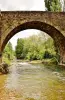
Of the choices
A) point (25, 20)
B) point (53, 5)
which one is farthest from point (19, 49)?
point (25, 20)

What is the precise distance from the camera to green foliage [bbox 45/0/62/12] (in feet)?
135

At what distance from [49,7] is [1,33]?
16056mm

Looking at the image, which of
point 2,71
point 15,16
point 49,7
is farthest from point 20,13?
point 49,7

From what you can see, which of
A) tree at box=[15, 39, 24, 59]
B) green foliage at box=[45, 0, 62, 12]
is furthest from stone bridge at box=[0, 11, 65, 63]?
tree at box=[15, 39, 24, 59]

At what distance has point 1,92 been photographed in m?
13.9

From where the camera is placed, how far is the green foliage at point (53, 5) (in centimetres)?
4116

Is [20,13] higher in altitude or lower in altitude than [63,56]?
higher

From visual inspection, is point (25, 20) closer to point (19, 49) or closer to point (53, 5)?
point (53, 5)

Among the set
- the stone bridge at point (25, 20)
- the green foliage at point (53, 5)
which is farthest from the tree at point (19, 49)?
the stone bridge at point (25, 20)

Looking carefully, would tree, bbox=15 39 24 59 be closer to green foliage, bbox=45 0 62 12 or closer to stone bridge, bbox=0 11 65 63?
green foliage, bbox=45 0 62 12

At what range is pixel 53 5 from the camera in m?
41.2

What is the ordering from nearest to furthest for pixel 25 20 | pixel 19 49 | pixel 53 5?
pixel 25 20, pixel 53 5, pixel 19 49

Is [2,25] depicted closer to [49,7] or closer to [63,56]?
[63,56]

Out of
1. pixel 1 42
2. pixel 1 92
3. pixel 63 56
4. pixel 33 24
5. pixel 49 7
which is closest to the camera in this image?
pixel 1 92
